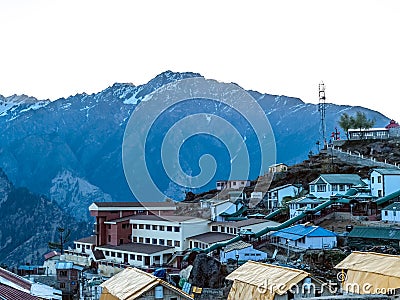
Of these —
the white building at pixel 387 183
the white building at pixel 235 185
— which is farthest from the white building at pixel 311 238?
the white building at pixel 235 185

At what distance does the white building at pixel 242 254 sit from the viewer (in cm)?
2758

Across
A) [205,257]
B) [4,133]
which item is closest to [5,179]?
[4,133]

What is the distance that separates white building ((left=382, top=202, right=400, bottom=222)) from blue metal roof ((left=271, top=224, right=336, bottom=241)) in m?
3.87

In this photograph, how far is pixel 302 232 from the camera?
27594 millimetres

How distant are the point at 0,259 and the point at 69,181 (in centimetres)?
4217

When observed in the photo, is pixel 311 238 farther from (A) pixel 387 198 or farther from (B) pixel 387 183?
(B) pixel 387 183

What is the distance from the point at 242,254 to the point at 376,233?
20.6 feet

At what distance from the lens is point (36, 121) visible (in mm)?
128500

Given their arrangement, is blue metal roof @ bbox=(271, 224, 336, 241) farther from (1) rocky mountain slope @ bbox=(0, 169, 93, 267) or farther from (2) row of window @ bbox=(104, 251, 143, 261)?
(1) rocky mountain slope @ bbox=(0, 169, 93, 267)

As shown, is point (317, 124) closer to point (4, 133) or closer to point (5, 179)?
point (5, 179)

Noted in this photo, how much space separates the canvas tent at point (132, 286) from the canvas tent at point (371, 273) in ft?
13.4

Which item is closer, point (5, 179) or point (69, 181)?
point (5, 179)

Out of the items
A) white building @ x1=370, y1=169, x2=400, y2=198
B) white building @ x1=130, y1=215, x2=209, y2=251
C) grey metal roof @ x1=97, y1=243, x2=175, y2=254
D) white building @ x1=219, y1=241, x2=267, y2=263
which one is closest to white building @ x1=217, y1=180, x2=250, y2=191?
white building @ x1=130, y1=215, x2=209, y2=251

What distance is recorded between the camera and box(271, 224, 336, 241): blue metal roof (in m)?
26.9
